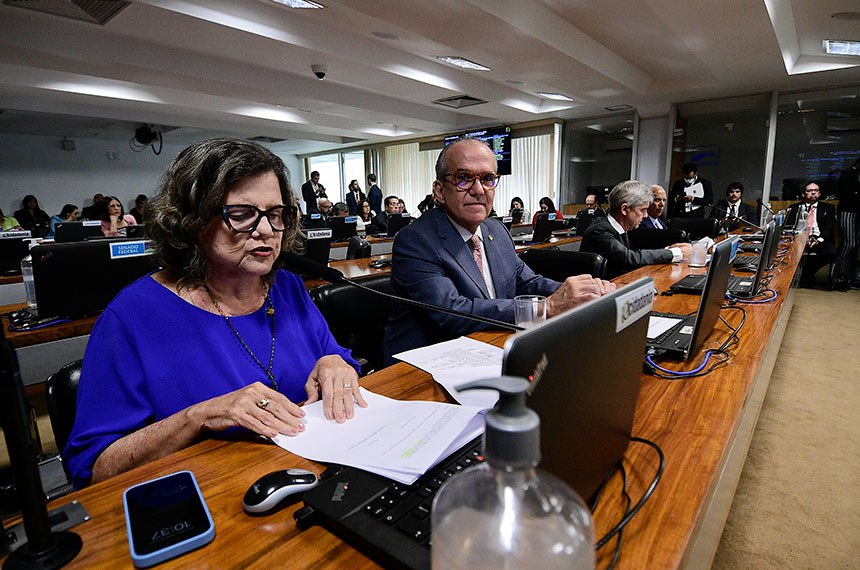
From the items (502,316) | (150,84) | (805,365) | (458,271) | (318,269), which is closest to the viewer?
(318,269)

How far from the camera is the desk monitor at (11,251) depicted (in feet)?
11.9

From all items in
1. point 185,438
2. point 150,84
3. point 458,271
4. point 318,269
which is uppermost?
point 150,84

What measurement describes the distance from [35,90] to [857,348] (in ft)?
31.6

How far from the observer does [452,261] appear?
1.67m

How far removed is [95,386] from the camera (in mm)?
876

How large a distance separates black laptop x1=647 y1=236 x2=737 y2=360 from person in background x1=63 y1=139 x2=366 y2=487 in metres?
0.81

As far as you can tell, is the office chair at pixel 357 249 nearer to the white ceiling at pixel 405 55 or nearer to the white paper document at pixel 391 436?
the white ceiling at pixel 405 55

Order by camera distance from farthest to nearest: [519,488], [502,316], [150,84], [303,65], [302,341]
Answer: [150,84] < [303,65] < [502,316] < [302,341] < [519,488]

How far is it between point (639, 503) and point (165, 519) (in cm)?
60

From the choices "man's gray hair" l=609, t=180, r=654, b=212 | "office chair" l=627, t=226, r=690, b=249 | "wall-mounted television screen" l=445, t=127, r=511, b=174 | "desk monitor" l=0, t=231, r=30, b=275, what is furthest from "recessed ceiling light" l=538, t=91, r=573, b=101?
"desk monitor" l=0, t=231, r=30, b=275

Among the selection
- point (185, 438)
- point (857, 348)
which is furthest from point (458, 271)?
point (857, 348)

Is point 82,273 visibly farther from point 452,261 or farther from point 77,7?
point 77,7

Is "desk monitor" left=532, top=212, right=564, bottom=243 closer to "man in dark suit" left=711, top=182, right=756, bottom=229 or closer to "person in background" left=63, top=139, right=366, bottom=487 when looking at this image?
"man in dark suit" left=711, top=182, right=756, bottom=229

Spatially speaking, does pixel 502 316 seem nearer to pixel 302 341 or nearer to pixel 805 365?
pixel 302 341
